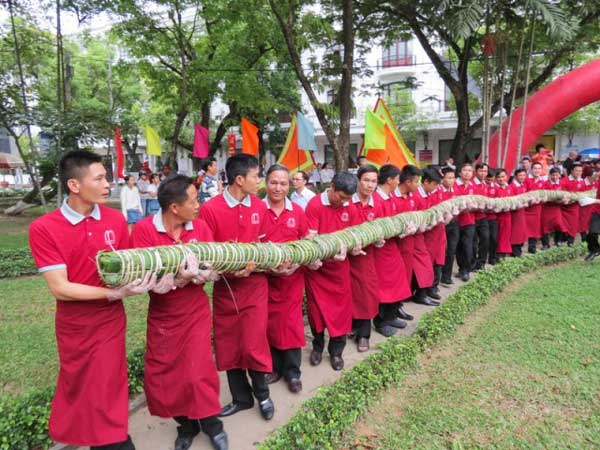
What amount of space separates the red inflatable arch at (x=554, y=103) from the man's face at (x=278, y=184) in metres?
9.19

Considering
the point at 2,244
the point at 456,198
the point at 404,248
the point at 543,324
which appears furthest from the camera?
the point at 2,244

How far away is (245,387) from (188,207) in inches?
53.7

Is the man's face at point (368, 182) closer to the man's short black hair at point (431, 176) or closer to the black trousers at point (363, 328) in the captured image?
the black trousers at point (363, 328)

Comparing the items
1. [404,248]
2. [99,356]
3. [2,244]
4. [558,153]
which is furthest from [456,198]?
[558,153]

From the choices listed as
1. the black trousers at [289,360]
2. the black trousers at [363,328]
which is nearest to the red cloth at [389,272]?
the black trousers at [363,328]

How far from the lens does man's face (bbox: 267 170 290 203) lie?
10.5 ft

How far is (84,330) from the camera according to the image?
2260mm

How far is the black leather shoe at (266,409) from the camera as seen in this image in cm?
303

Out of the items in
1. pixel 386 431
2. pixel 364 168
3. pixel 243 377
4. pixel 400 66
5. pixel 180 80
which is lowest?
pixel 386 431

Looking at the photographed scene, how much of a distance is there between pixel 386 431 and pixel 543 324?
251 cm

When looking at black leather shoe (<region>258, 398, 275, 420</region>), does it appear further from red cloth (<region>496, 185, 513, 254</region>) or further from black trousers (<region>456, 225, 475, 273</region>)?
red cloth (<region>496, 185, 513, 254</region>)

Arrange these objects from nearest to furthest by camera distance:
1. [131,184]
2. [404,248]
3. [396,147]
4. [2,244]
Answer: [404,248] < [396,147] < [2,244] < [131,184]

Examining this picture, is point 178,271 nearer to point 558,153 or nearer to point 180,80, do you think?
point 180,80

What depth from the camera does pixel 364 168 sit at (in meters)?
3.92
